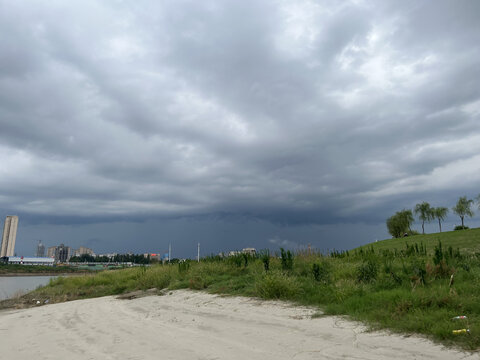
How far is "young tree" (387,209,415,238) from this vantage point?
63.8 metres

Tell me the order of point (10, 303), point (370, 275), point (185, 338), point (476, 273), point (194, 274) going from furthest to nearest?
1. point (10, 303)
2. point (194, 274)
3. point (370, 275)
4. point (476, 273)
5. point (185, 338)

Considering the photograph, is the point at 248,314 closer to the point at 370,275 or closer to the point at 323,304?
the point at 323,304

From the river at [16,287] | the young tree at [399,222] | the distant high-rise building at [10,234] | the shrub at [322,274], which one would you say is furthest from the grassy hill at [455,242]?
the distant high-rise building at [10,234]

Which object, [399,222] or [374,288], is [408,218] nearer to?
[399,222]

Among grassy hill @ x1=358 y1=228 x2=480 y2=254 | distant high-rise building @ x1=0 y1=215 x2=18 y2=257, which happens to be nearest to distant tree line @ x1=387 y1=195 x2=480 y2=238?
grassy hill @ x1=358 y1=228 x2=480 y2=254

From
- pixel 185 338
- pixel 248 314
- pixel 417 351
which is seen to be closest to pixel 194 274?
pixel 248 314

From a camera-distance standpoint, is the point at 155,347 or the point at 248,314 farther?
the point at 248,314

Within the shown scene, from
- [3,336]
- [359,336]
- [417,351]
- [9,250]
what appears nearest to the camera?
[417,351]

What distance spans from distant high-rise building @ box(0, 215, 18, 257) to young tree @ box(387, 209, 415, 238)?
605 ft

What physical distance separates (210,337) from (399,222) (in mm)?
66995

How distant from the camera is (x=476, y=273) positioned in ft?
30.3

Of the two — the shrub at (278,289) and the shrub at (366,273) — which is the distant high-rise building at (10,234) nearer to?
the shrub at (278,289)

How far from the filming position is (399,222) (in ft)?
212

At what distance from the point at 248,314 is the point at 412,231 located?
217 feet
